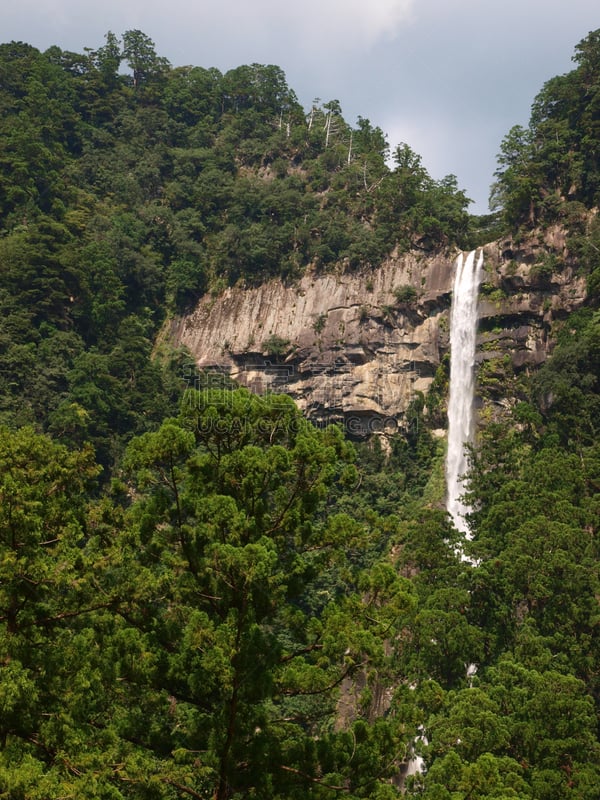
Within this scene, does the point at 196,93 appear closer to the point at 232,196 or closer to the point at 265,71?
the point at 265,71

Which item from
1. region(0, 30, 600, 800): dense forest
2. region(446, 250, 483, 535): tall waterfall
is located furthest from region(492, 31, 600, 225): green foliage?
region(446, 250, 483, 535): tall waterfall

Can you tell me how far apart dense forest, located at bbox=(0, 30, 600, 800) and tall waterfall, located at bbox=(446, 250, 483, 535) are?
3.14 ft

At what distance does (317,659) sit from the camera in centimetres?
962

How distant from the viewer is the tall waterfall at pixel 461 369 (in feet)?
114

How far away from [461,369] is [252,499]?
27.7 metres

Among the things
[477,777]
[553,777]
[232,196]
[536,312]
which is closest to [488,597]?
[553,777]

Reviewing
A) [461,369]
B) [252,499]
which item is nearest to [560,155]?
[461,369]

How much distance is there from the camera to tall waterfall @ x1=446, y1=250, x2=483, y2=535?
34.9m

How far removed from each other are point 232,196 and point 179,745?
1604 inches

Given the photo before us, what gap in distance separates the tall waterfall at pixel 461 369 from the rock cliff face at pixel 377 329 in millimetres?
483

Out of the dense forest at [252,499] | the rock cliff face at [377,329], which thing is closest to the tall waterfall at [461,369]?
the rock cliff face at [377,329]

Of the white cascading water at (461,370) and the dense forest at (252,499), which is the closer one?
the dense forest at (252,499)

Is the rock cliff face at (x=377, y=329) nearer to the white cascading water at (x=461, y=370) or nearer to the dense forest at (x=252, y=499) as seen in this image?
the white cascading water at (x=461, y=370)

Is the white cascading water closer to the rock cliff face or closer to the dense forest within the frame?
the rock cliff face
